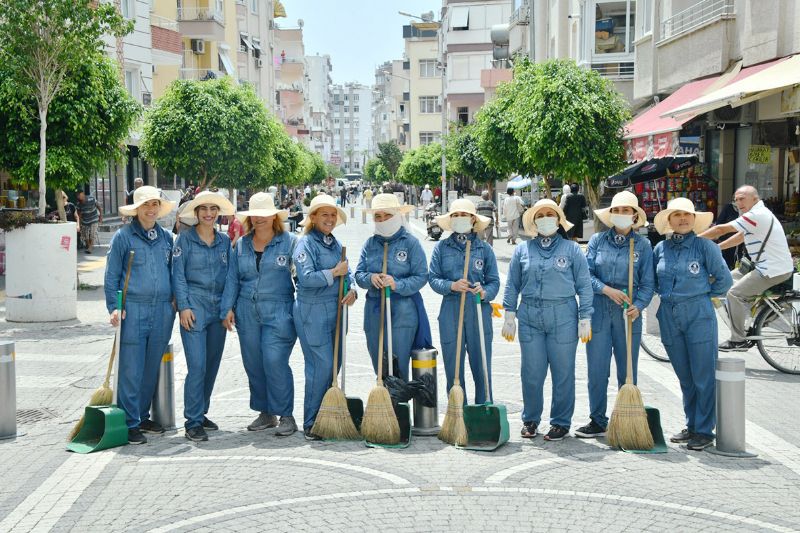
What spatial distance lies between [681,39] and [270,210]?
58.0ft

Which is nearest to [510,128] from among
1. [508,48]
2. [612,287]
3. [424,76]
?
[612,287]

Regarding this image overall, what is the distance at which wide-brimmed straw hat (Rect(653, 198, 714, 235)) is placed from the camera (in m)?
7.66

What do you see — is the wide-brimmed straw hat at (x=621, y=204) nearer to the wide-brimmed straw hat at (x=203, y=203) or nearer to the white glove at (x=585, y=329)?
the white glove at (x=585, y=329)

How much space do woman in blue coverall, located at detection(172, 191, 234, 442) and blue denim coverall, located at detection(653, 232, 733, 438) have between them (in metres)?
3.41

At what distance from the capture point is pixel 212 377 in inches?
326

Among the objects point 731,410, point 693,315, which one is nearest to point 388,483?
point 731,410

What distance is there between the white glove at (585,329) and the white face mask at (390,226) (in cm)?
155

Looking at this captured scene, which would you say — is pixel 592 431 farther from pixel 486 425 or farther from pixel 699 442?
pixel 486 425

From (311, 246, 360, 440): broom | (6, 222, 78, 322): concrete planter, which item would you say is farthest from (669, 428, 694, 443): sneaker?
(6, 222, 78, 322): concrete planter

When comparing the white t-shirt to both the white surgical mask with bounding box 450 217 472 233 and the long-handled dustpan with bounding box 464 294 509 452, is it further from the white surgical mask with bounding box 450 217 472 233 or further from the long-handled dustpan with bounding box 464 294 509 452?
the long-handled dustpan with bounding box 464 294 509 452

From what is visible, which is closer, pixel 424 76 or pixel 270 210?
pixel 270 210

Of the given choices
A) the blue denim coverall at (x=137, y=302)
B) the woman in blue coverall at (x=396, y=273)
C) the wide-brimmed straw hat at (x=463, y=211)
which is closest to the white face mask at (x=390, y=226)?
the woman in blue coverall at (x=396, y=273)

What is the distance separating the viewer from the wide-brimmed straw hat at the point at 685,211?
25.1ft

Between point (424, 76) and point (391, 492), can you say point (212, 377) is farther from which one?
point (424, 76)
